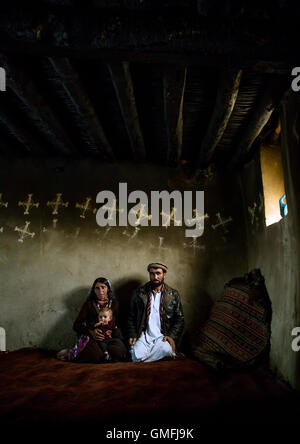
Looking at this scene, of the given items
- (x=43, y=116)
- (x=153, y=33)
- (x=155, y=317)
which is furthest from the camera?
(x=155, y=317)

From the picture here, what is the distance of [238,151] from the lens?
4.04 metres

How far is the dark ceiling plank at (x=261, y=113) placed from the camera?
8.38 feet

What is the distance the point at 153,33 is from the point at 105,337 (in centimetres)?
332

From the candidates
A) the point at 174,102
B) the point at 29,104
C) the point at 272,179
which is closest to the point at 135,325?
the point at 272,179

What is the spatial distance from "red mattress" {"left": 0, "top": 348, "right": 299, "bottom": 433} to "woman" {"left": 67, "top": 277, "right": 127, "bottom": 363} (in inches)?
6.7

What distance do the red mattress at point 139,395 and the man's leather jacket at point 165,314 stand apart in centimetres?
57

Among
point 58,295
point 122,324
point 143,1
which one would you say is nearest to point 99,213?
point 58,295

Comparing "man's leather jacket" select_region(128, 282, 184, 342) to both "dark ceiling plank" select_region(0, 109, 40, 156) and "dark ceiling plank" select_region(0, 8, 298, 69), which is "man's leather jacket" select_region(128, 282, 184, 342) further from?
"dark ceiling plank" select_region(0, 8, 298, 69)

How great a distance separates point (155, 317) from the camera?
393 cm

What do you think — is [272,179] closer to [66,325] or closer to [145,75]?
[145,75]

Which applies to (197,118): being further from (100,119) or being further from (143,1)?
(143,1)

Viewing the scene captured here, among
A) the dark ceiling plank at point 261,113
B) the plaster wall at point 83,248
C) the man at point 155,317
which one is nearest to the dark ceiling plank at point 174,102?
the dark ceiling plank at point 261,113

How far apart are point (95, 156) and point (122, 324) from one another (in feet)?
8.75

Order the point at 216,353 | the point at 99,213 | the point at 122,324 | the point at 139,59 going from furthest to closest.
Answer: the point at 99,213, the point at 122,324, the point at 216,353, the point at 139,59
